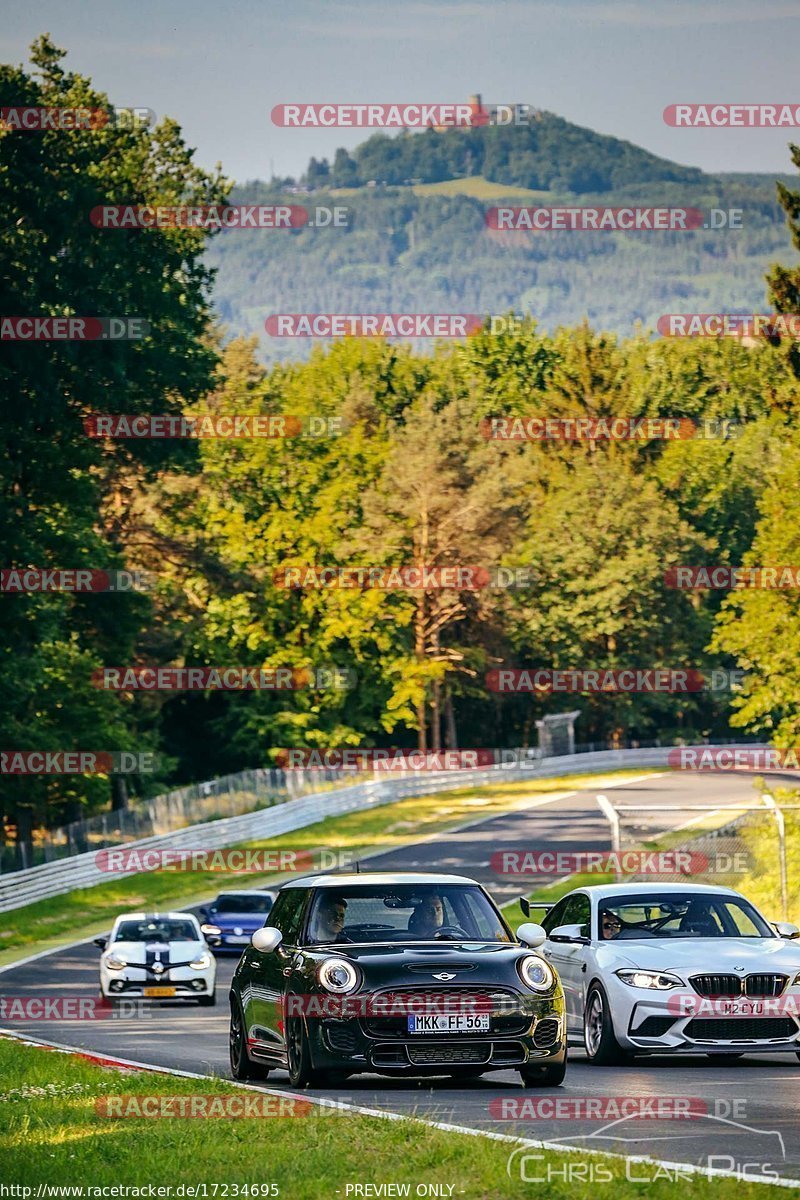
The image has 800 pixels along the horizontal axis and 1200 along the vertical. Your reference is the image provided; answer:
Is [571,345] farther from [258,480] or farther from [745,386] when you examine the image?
[258,480]

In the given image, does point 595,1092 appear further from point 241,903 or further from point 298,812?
point 298,812

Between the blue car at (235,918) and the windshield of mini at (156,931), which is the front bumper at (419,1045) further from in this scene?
the blue car at (235,918)

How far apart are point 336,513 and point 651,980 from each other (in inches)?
2706

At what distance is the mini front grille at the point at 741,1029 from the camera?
1602 cm

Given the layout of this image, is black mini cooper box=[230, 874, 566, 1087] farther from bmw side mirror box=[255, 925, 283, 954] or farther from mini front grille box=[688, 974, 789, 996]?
mini front grille box=[688, 974, 789, 996]

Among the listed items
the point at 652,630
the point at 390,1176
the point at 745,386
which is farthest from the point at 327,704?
the point at 390,1176

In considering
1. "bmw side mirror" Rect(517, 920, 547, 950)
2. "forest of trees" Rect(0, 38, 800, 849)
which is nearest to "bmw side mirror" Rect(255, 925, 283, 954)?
"bmw side mirror" Rect(517, 920, 547, 950)

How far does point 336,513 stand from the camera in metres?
84.5

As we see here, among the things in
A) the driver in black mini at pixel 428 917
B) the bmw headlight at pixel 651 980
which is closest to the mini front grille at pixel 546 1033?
the driver in black mini at pixel 428 917

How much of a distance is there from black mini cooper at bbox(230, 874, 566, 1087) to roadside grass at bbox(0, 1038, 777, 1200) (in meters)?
1.27

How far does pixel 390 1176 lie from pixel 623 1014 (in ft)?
23.5

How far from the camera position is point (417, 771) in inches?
3135

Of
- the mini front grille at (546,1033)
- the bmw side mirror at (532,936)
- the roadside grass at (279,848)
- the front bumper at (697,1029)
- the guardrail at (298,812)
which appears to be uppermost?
the bmw side mirror at (532,936)

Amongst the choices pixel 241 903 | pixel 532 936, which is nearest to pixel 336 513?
pixel 241 903
